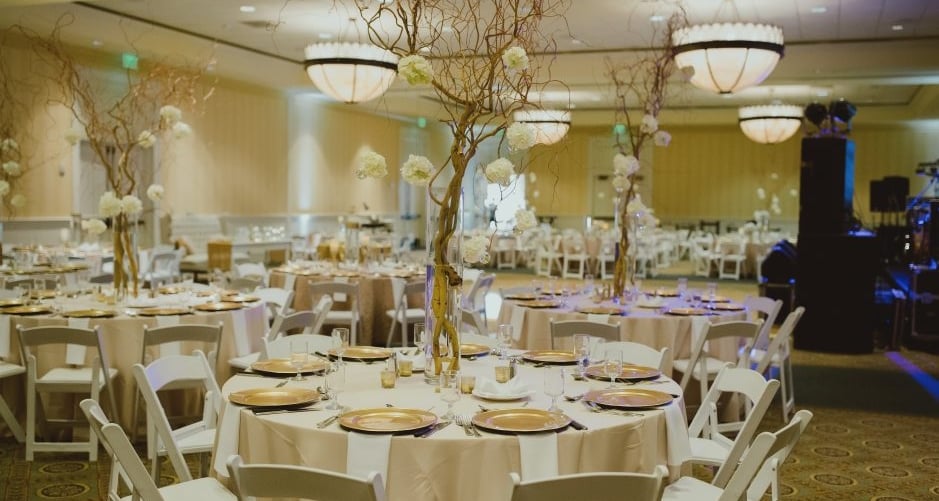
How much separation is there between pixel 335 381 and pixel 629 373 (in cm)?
142

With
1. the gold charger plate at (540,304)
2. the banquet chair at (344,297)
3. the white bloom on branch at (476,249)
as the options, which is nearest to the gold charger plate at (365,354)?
the white bloom on branch at (476,249)

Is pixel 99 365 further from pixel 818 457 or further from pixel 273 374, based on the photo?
pixel 818 457

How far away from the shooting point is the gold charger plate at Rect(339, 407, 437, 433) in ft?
10.5

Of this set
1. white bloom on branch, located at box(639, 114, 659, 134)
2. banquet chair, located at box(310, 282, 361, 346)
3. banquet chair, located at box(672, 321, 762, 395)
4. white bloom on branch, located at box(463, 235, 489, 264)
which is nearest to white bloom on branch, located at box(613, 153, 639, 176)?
white bloom on branch, located at box(639, 114, 659, 134)

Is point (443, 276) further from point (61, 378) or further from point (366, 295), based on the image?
point (366, 295)

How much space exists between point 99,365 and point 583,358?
302 cm

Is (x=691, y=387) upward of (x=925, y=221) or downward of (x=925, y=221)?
downward

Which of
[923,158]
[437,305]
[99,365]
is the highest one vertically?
[923,158]

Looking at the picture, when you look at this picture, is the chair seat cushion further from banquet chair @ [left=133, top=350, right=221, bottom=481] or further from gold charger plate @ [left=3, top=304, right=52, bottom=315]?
gold charger plate @ [left=3, top=304, right=52, bottom=315]

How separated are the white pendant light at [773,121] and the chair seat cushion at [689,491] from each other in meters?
13.9

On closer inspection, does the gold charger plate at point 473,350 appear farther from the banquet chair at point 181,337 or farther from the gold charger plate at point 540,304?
the gold charger plate at point 540,304

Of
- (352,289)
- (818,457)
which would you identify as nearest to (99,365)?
(352,289)

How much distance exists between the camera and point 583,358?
159 inches

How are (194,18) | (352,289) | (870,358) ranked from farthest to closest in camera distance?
(194,18)
(870,358)
(352,289)
